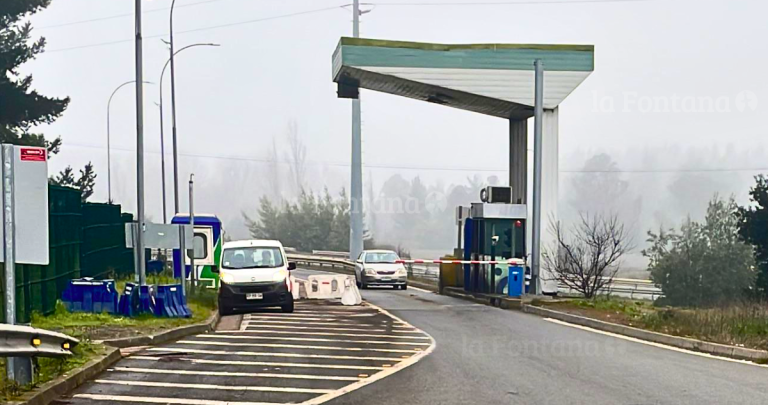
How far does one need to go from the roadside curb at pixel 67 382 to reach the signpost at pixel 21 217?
10.3 inches

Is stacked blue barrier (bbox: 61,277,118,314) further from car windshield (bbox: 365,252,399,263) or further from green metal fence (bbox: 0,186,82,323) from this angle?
car windshield (bbox: 365,252,399,263)

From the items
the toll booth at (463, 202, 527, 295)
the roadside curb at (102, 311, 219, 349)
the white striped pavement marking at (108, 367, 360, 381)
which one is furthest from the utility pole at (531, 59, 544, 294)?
the white striped pavement marking at (108, 367, 360, 381)

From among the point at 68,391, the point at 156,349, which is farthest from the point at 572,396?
the point at 156,349

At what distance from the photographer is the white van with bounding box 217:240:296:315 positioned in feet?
73.6

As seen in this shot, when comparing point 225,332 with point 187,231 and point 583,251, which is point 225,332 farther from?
point 583,251

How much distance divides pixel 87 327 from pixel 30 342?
7090 mm

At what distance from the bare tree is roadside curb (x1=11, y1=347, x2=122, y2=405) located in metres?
16.5

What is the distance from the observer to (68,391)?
10.4 meters

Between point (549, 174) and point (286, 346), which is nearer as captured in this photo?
point (286, 346)

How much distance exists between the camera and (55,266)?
18875 millimetres

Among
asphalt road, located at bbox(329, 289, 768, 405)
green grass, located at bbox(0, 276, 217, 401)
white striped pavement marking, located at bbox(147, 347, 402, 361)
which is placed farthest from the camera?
white striped pavement marking, located at bbox(147, 347, 402, 361)

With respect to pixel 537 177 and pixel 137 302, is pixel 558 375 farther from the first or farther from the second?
pixel 537 177

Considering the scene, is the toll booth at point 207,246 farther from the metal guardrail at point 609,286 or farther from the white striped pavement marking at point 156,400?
the white striped pavement marking at point 156,400

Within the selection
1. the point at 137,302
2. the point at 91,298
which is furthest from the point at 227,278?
the point at 91,298
